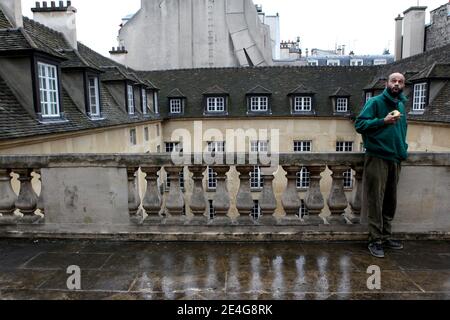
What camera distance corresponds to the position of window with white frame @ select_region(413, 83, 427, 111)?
668 inches

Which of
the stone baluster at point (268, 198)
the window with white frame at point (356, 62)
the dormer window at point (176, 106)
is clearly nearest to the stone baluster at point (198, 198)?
the stone baluster at point (268, 198)

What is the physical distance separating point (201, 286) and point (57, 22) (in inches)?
644

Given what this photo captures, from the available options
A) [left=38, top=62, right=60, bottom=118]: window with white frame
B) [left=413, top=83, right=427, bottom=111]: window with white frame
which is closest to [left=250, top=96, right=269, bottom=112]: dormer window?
[left=413, top=83, right=427, bottom=111]: window with white frame

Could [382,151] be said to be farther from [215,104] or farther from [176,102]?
[176,102]

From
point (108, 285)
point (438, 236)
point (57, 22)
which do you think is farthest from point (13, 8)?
point (438, 236)

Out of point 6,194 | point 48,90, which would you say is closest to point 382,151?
point 6,194

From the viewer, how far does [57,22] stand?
15602 mm

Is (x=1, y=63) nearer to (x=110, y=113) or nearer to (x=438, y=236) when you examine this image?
(x=110, y=113)

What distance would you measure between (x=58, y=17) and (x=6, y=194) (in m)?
14.0

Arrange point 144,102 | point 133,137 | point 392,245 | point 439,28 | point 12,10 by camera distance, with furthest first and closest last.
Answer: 1. point 439,28
2. point 144,102
3. point 133,137
4. point 12,10
5. point 392,245

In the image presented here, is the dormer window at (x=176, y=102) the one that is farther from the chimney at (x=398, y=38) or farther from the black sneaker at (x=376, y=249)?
the black sneaker at (x=376, y=249)

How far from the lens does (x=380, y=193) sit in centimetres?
371

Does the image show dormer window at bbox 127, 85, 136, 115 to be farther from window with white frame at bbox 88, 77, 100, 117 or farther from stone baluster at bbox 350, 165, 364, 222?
stone baluster at bbox 350, 165, 364, 222
